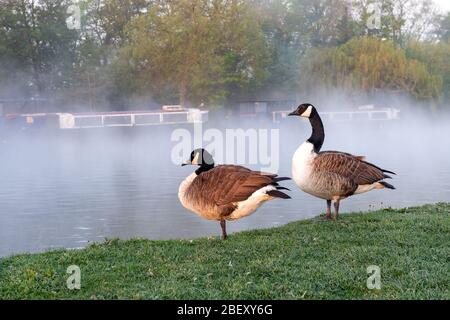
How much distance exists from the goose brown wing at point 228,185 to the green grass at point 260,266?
598 mm

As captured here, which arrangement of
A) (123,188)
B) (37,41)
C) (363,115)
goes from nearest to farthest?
(123,188) < (37,41) < (363,115)

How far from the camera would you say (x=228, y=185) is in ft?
28.0

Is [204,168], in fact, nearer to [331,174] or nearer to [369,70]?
[331,174]

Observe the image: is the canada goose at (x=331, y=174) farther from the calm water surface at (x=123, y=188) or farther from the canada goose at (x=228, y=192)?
the calm water surface at (x=123, y=188)

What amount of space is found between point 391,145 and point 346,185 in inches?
1097

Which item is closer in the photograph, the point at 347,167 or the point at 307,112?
the point at 347,167

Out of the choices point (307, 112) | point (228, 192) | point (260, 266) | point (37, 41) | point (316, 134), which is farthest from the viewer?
point (37, 41)

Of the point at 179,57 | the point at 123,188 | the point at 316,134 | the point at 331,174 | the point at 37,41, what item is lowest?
the point at 123,188

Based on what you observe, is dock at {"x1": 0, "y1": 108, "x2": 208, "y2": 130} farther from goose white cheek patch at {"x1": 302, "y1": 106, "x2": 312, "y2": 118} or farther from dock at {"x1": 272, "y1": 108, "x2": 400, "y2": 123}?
goose white cheek patch at {"x1": 302, "y1": 106, "x2": 312, "y2": 118}

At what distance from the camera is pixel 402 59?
49906 mm

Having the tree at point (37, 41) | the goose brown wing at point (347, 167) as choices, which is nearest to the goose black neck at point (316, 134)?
the goose brown wing at point (347, 167)

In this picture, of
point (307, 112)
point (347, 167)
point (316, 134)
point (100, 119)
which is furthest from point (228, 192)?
point (100, 119)

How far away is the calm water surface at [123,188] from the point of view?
13.7 metres

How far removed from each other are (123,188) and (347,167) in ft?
39.5
